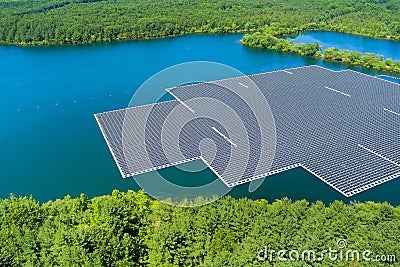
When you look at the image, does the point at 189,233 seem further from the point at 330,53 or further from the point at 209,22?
the point at 209,22

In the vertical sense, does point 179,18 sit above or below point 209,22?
above

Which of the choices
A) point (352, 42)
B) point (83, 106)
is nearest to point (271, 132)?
point (83, 106)

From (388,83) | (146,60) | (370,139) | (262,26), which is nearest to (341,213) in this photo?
(370,139)

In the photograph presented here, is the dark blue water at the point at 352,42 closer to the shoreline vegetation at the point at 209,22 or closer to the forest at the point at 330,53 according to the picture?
the shoreline vegetation at the point at 209,22

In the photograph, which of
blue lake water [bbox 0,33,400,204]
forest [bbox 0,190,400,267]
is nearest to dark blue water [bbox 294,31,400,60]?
blue lake water [bbox 0,33,400,204]

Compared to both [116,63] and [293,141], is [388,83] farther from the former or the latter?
[116,63]
